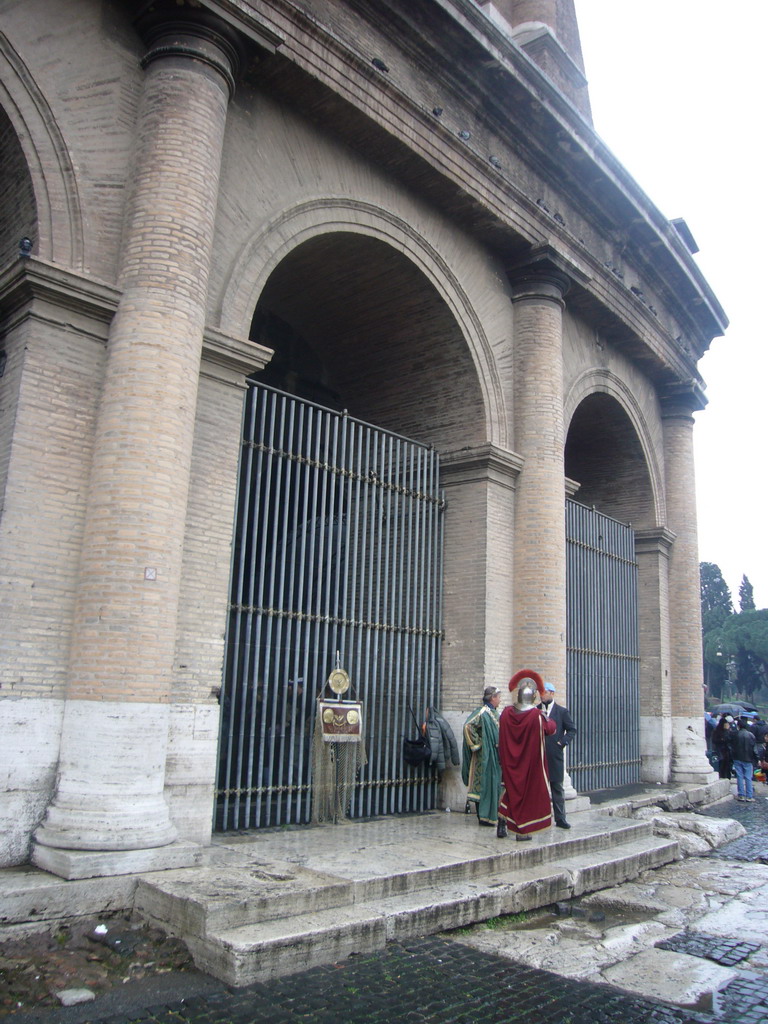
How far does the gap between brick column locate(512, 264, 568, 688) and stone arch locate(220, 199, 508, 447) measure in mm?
451

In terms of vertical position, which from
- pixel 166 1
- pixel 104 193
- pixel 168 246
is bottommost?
pixel 168 246

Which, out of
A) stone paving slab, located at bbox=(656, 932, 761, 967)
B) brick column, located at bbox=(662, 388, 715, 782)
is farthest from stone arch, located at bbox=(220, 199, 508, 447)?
brick column, located at bbox=(662, 388, 715, 782)

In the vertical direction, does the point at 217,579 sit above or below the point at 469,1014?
above

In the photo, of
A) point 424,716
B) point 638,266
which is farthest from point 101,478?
point 638,266

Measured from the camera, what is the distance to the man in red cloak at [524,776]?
8.02 metres

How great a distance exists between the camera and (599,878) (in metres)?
7.81

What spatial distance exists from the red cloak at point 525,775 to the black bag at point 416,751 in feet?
5.53

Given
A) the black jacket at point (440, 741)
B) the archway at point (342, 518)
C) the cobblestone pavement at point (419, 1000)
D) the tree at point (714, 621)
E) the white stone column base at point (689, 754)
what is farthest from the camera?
the tree at point (714, 621)

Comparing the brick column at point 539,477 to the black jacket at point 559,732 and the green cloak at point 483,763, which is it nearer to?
the black jacket at point 559,732

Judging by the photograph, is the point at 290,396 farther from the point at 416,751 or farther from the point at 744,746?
the point at 744,746

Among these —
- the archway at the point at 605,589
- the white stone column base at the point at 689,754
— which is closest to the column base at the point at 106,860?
the archway at the point at 605,589

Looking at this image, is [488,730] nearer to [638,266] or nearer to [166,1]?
[166,1]

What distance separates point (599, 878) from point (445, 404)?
6196 millimetres

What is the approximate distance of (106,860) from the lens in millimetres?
5680
